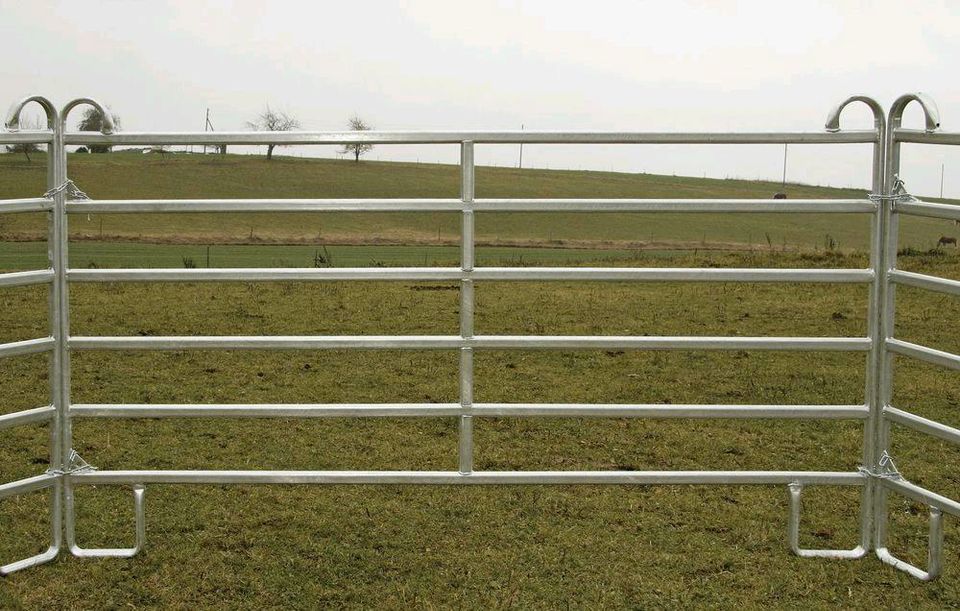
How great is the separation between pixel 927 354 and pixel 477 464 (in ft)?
8.72

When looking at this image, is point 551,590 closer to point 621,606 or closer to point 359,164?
point 621,606

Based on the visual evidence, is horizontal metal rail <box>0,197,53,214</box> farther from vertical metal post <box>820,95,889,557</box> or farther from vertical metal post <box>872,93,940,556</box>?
vertical metal post <box>872,93,940,556</box>

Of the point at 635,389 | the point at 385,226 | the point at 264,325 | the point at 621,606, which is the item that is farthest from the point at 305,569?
the point at 385,226

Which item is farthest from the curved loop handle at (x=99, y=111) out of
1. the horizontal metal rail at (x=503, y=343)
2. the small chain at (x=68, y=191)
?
the horizontal metal rail at (x=503, y=343)

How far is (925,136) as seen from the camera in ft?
14.4

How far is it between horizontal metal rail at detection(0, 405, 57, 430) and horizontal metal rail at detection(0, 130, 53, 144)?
1.08m

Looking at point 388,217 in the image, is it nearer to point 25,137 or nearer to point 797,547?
point 25,137

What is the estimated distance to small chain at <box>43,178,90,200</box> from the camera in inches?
182

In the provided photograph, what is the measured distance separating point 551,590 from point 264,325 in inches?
277

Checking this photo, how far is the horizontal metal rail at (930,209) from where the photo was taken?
4.21 metres

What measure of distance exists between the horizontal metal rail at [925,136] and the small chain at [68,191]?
10.9 ft

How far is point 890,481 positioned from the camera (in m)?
4.67

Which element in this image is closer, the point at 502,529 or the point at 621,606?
the point at 621,606

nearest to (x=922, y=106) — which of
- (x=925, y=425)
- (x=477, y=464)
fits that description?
Answer: (x=925, y=425)
